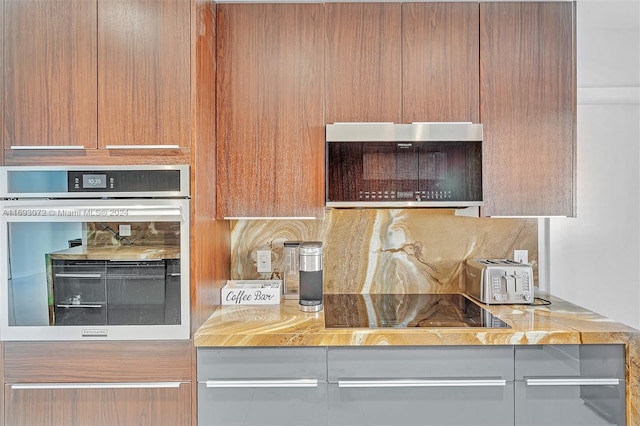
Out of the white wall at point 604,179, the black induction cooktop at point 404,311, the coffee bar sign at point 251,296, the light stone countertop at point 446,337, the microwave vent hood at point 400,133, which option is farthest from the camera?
the white wall at point 604,179

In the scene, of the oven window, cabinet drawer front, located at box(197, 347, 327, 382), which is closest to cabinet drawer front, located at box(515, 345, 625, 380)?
cabinet drawer front, located at box(197, 347, 327, 382)

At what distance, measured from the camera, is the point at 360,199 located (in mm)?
1830

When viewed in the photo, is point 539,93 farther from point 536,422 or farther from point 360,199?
point 536,422

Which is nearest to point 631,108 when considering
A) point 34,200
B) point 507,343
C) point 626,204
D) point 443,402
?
point 626,204

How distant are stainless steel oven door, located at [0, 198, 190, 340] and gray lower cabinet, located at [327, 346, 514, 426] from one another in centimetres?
68

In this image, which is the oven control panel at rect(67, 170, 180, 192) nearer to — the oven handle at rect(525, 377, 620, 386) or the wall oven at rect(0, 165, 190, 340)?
the wall oven at rect(0, 165, 190, 340)

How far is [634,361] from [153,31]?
226 centimetres

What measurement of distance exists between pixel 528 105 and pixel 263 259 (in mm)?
1543

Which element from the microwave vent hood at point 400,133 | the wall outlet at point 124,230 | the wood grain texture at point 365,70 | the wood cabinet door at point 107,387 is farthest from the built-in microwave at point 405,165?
the wood cabinet door at point 107,387

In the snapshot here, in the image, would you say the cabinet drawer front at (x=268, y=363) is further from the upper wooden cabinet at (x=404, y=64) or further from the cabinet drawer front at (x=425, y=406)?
the upper wooden cabinet at (x=404, y=64)

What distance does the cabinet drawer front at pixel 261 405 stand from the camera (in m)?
1.53

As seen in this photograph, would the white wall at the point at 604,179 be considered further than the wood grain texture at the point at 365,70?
Yes

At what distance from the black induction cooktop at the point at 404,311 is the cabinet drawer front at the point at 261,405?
11.1 inches

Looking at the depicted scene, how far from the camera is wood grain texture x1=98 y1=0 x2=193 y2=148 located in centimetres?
157
